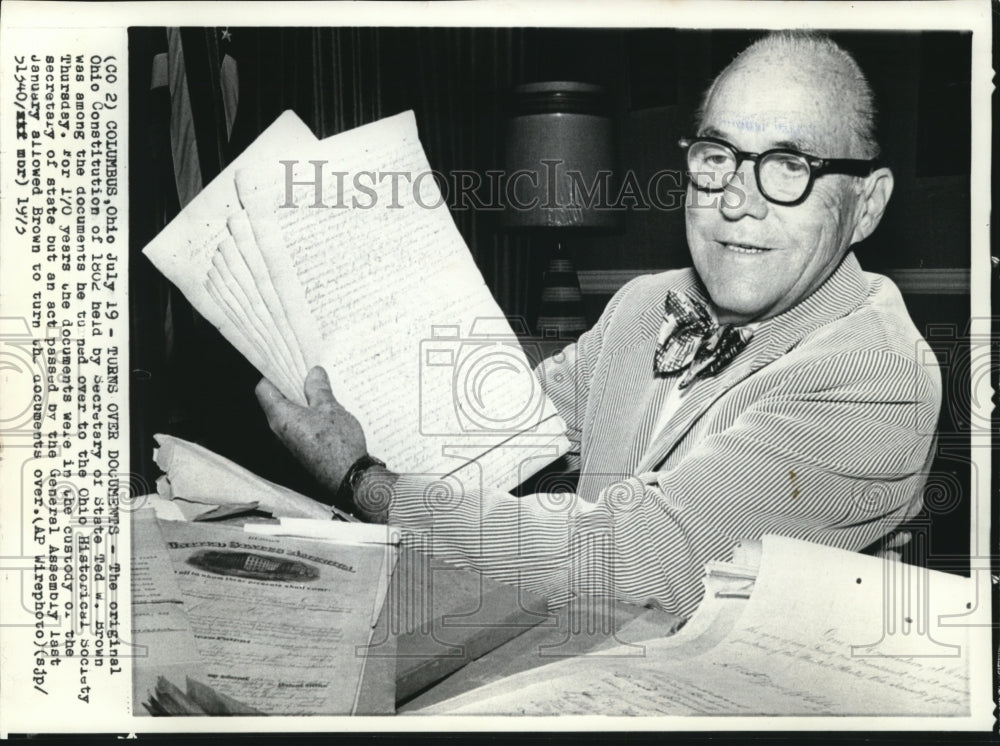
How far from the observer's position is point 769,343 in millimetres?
2139

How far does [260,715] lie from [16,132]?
3.95 feet

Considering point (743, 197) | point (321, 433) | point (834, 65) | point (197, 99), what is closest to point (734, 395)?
point (743, 197)

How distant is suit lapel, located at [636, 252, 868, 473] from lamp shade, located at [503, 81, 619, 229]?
1.16 feet

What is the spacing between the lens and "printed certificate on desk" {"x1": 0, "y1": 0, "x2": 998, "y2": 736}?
7.14 feet

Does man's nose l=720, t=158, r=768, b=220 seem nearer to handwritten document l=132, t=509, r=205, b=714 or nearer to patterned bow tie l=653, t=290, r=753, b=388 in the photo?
patterned bow tie l=653, t=290, r=753, b=388

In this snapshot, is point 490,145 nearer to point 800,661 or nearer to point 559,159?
point 559,159

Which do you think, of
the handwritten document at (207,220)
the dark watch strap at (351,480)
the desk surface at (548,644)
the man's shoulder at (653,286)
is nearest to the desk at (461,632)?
the desk surface at (548,644)

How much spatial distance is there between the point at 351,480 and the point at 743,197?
914mm

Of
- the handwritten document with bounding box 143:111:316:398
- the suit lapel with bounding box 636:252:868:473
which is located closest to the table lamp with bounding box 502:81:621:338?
the suit lapel with bounding box 636:252:868:473

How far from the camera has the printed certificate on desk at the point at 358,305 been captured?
7.14ft

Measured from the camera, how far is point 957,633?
2.22 meters

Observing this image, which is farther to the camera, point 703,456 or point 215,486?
point 215,486

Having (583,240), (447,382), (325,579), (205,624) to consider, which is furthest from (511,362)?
(205,624)

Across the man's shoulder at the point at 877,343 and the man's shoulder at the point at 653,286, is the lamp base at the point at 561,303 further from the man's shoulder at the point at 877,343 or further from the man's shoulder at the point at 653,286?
the man's shoulder at the point at 877,343
